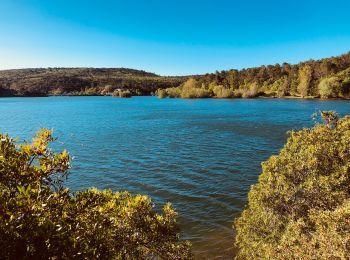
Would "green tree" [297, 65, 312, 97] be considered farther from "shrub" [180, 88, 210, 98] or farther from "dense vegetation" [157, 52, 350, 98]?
"shrub" [180, 88, 210, 98]

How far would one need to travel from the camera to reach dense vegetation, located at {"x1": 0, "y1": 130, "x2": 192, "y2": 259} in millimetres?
5191

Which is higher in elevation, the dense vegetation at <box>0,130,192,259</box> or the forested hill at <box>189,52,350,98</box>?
the forested hill at <box>189,52,350,98</box>

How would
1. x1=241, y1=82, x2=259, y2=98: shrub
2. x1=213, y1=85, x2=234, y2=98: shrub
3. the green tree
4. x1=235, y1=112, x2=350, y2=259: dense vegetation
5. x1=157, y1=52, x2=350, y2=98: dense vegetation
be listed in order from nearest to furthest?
x1=235, y1=112, x2=350, y2=259: dense vegetation, x1=157, y1=52, x2=350, y2=98: dense vegetation, the green tree, x1=241, y1=82, x2=259, y2=98: shrub, x1=213, y1=85, x2=234, y2=98: shrub

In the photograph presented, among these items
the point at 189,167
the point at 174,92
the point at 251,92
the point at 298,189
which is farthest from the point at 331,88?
the point at 298,189

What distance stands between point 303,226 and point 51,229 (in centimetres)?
840

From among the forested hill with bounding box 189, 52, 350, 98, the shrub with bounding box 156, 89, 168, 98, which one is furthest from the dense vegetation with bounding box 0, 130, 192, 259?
the shrub with bounding box 156, 89, 168, 98

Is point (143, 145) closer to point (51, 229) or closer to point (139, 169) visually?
point (139, 169)

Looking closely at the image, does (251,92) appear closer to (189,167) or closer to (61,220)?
(189,167)

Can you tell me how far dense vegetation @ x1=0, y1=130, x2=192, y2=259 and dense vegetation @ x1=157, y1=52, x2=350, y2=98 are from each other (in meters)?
135

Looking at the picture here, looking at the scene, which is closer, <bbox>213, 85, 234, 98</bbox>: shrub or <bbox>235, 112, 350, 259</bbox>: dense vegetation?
<bbox>235, 112, 350, 259</bbox>: dense vegetation

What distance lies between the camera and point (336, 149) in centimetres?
1359

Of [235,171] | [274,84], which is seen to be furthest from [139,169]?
[274,84]

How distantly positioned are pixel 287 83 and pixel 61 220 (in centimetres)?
16819

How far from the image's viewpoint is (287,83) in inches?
6314
